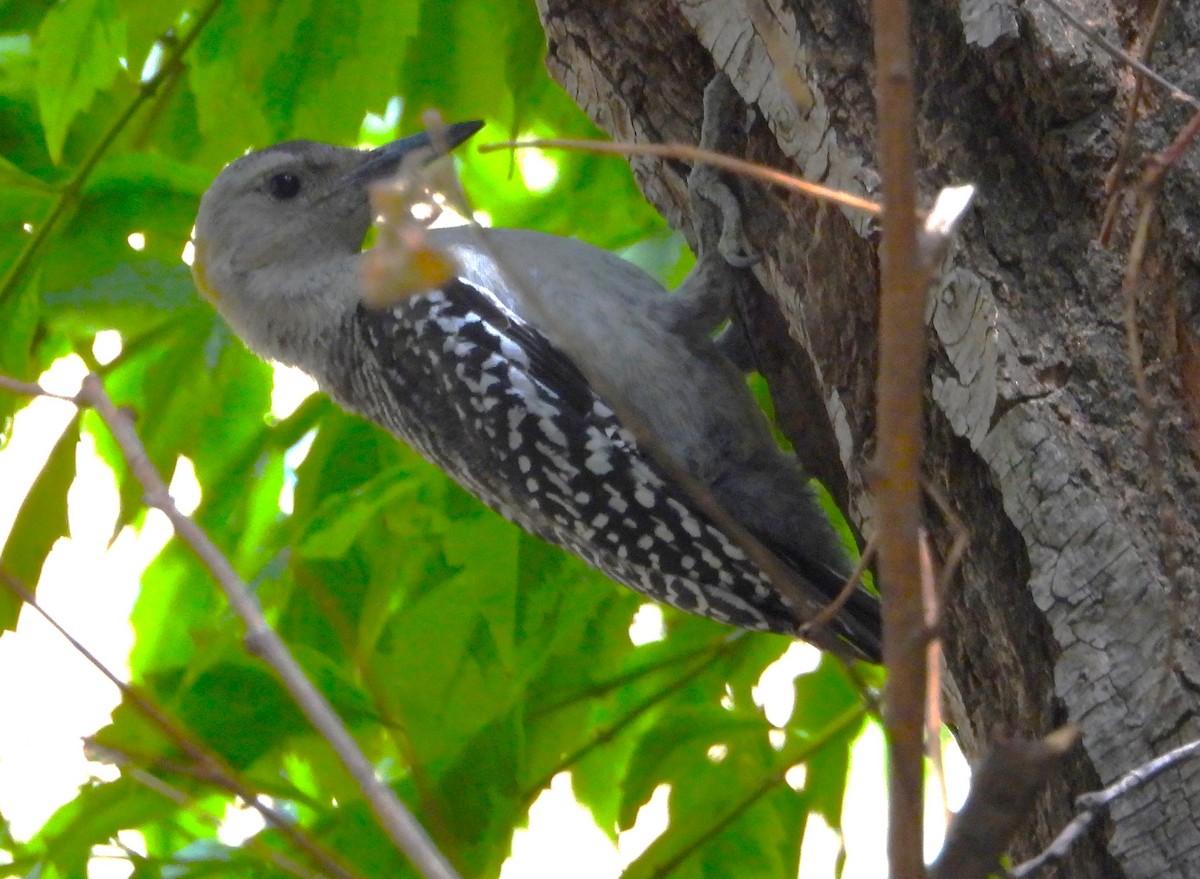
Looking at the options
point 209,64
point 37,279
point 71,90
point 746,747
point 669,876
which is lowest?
point 669,876

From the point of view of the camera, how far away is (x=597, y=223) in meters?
3.34

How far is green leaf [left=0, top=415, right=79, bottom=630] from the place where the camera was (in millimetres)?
2590

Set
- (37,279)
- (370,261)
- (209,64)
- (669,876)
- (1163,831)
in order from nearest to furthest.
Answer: (370,261)
(1163,831)
(669,876)
(37,279)
(209,64)

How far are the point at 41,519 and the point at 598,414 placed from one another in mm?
1168

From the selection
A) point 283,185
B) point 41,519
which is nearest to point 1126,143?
point 41,519

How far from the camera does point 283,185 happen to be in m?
3.50

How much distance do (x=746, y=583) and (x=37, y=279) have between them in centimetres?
159

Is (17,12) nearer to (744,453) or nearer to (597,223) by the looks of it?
(597,223)

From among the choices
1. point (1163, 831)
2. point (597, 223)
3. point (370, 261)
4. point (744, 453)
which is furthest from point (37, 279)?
point (1163, 831)

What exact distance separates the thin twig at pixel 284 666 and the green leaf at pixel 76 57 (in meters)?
1.60

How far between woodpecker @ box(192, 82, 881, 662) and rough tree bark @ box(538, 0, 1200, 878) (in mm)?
583

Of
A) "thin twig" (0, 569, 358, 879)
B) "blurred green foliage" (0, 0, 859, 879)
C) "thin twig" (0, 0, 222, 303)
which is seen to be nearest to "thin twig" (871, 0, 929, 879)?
"thin twig" (0, 569, 358, 879)

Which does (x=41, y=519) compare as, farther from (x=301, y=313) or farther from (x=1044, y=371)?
(x=1044, y=371)

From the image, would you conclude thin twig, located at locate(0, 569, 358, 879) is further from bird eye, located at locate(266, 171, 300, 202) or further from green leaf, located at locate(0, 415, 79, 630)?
bird eye, located at locate(266, 171, 300, 202)
